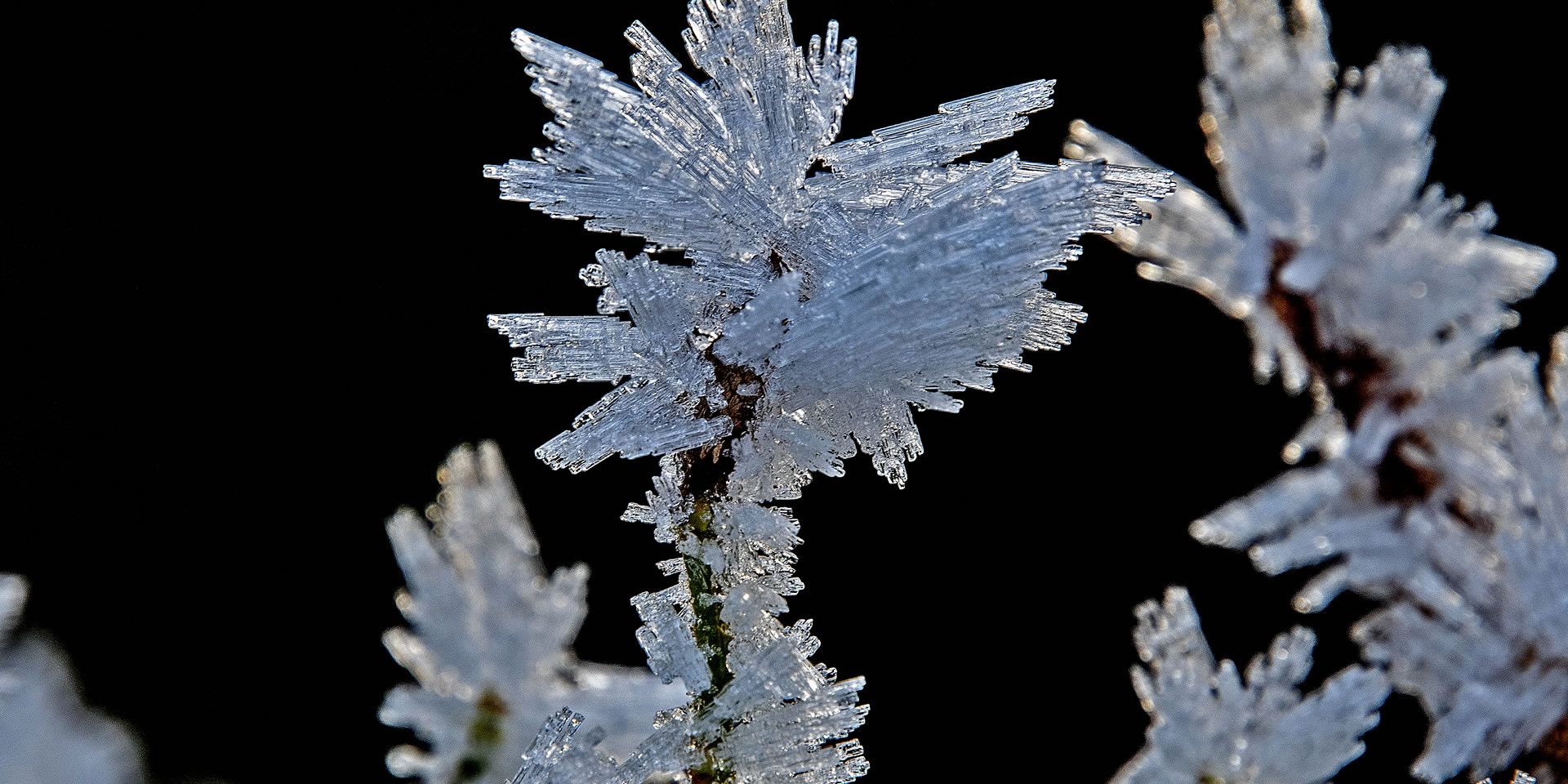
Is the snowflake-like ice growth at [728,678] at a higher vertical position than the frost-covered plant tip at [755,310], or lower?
lower

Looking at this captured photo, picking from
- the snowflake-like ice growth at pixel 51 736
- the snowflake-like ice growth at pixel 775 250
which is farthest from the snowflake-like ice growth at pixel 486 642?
the snowflake-like ice growth at pixel 775 250

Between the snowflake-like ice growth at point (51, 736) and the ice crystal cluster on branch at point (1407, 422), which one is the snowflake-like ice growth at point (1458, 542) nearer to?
the ice crystal cluster on branch at point (1407, 422)

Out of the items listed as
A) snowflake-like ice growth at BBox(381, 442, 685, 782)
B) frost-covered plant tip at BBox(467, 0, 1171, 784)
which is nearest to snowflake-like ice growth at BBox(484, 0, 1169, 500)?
frost-covered plant tip at BBox(467, 0, 1171, 784)

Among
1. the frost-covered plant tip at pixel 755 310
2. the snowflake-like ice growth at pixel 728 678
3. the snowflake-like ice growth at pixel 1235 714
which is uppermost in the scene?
the frost-covered plant tip at pixel 755 310

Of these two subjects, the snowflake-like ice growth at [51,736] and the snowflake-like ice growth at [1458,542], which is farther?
the snowflake-like ice growth at [51,736]

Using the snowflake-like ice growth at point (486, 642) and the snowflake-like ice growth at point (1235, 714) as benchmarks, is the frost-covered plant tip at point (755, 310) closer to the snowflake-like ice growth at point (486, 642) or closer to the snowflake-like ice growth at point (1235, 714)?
the snowflake-like ice growth at point (1235, 714)

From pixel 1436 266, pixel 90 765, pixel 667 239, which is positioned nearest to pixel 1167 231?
pixel 1436 266

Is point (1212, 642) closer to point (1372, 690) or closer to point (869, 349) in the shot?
point (1372, 690)

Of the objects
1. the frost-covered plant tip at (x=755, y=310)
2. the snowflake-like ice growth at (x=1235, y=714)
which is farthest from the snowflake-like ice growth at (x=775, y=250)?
the snowflake-like ice growth at (x=1235, y=714)
